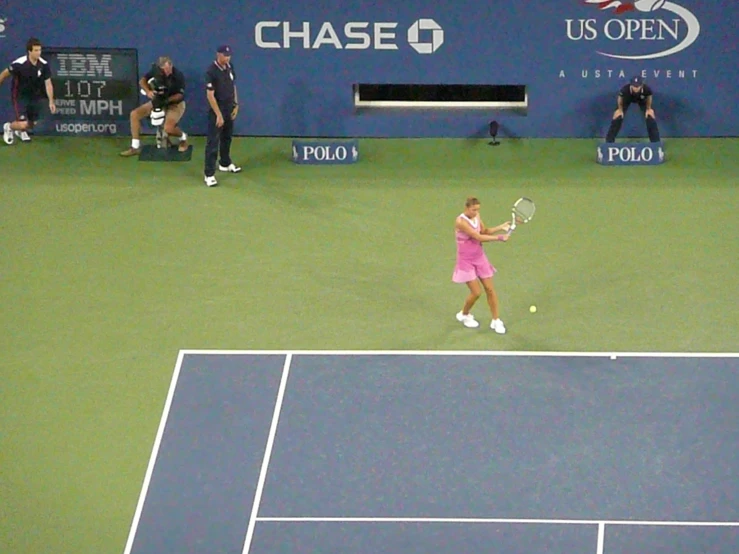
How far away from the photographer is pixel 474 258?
15523mm

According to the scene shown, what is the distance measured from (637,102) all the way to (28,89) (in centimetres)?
866

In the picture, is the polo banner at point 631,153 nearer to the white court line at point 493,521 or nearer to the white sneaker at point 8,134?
the white sneaker at point 8,134

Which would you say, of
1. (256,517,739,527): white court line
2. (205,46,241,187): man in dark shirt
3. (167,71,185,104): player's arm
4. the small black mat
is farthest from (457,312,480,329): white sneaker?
(167,71,185,104): player's arm

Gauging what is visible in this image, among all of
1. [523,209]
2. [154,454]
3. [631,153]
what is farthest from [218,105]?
[154,454]

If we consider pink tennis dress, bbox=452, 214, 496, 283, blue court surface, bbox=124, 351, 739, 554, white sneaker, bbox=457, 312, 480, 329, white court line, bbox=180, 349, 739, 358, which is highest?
pink tennis dress, bbox=452, 214, 496, 283

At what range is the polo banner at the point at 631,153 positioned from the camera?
67.6ft

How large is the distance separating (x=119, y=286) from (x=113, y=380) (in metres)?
2.20

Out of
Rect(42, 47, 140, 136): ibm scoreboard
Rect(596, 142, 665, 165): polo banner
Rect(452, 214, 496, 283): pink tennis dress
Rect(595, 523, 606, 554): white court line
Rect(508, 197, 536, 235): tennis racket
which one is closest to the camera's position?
Rect(595, 523, 606, 554): white court line

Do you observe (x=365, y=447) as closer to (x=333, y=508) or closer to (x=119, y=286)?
(x=333, y=508)

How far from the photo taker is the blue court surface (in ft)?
42.2

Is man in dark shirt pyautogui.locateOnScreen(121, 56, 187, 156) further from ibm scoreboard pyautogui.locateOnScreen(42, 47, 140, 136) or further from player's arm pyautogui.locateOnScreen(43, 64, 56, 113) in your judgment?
player's arm pyautogui.locateOnScreen(43, 64, 56, 113)

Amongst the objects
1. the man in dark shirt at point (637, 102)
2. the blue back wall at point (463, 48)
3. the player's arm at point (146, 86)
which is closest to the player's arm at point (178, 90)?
the player's arm at point (146, 86)

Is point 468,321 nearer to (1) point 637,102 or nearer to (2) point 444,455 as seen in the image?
(2) point 444,455

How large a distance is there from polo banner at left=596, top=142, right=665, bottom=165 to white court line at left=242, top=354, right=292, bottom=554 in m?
7.02
